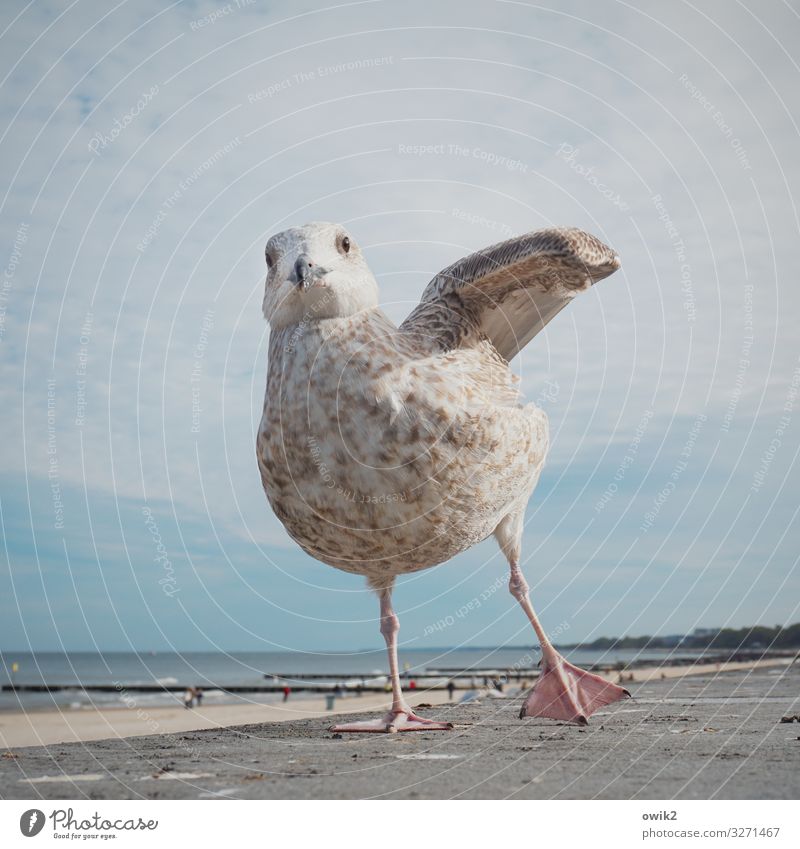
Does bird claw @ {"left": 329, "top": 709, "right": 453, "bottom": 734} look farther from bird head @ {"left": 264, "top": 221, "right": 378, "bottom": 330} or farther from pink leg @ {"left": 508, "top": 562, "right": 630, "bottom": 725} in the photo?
bird head @ {"left": 264, "top": 221, "right": 378, "bottom": 330}

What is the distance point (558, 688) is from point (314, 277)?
3495mm

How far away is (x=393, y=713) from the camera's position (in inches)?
234

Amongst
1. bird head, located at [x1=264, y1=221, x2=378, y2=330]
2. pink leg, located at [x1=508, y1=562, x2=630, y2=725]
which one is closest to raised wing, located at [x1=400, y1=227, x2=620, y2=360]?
bird head, located at [x1=264, y1=221, x2=378, y2=330]

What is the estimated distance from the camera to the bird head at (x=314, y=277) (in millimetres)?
4652

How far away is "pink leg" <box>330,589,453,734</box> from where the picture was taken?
19.1 ft

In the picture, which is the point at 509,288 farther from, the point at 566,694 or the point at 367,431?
the point at 566,694

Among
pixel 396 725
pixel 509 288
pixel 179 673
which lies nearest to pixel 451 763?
pixel 396 725

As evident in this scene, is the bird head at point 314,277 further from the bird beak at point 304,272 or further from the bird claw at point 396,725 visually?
the bird claw at point 396,725

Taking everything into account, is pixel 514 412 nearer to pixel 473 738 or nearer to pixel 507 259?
pixel 507 259

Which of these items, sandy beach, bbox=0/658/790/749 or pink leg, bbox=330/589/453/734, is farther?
sandy beach, bbox=0/658/790/749

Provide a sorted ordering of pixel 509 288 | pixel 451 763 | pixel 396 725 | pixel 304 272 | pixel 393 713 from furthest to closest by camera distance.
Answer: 1. pixel 509 288
2. pixel 393 713
3. pixel 396 725
4. pixel 304 272
5. pixel 451 763

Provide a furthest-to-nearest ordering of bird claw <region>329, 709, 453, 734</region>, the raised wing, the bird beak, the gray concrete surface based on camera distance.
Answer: the raised wing, bird claw <region>329, 709, 453, 734</region>, the bird beak, the gray concrete surface

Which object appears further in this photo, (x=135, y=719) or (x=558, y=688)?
(x=135, y=719)

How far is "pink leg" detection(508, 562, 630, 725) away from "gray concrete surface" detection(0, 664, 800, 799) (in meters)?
0.13
